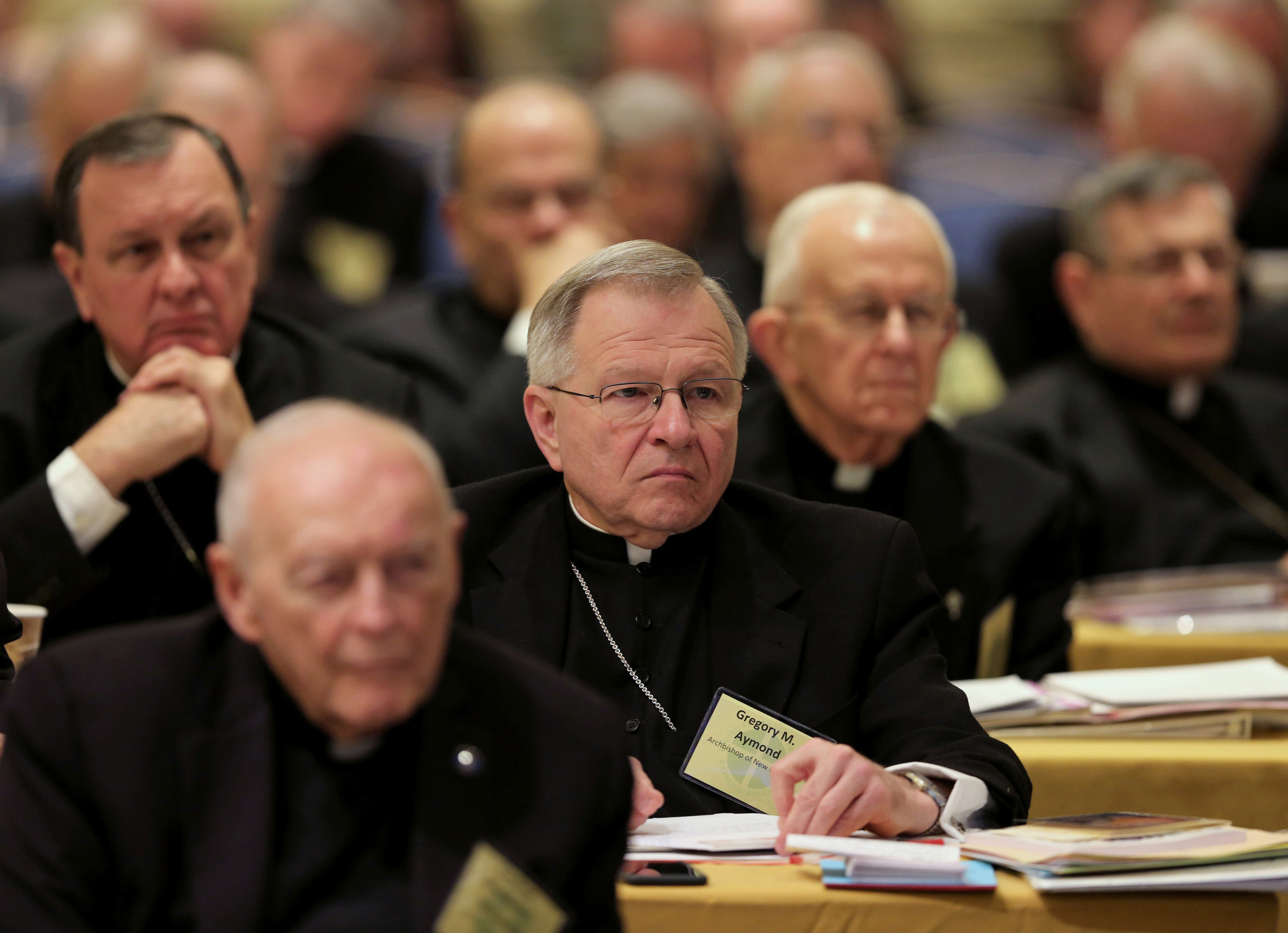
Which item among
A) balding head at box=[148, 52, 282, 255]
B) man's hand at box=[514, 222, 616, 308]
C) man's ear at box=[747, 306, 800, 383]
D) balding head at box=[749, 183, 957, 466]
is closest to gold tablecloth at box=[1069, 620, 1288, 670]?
balding head at box=[749, 183, 957, 466]

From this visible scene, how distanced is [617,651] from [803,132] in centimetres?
295

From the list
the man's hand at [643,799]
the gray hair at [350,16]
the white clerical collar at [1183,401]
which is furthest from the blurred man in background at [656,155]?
the man's hand at [643,799]

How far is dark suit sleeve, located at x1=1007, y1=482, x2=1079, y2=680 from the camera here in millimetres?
3465

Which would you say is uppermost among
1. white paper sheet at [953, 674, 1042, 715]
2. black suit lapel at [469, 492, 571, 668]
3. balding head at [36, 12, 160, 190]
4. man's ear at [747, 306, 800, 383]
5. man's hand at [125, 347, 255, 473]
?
balding head at [36, 12, 160, 190]

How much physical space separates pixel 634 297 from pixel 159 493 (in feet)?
3.97

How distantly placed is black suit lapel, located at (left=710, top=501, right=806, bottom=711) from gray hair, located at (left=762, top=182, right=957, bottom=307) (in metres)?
1.20

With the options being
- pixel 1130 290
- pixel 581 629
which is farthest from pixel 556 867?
pixel 1130 290

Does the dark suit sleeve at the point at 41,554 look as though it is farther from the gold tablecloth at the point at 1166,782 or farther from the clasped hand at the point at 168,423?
the gold tablecloth at the point at 1166,782

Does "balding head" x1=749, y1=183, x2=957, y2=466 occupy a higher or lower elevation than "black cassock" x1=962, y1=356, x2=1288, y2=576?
higher

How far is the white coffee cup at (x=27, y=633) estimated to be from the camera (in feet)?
8.55

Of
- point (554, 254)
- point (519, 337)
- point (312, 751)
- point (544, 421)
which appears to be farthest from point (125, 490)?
point (554, 254)

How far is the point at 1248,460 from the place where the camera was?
448 centimetres

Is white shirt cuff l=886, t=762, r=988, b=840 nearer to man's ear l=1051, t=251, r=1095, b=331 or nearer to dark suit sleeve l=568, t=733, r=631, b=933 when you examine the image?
dark suit sleeve l=568, t=733, r=631, b=933

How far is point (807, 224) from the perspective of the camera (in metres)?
3.68
